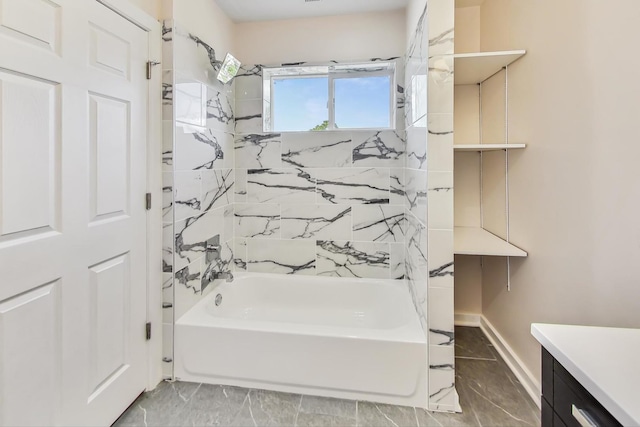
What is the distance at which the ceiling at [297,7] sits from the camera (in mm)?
2439

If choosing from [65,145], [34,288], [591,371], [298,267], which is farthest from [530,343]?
[65,145]

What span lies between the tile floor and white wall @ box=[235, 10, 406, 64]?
95.9 inches

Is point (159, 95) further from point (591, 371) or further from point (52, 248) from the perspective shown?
point (591, 371)

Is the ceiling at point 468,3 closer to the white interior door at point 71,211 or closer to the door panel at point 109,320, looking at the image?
the white interior door at point 71,211

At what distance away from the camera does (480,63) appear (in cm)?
207

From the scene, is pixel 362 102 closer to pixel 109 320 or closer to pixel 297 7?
pixel 297 7

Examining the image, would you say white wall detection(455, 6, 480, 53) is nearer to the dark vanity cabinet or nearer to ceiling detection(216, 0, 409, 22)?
ceiling detection(216, 0, 409, 22)

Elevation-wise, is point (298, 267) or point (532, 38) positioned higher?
point (532, 38)

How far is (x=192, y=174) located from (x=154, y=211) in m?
0.39

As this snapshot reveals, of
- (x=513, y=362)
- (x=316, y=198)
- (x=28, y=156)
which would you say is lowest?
(x=513, y=362)

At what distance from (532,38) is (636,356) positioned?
1726 millimetres

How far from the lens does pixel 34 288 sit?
1.23m

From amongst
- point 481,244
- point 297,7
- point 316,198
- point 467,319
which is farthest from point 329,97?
point 467,319

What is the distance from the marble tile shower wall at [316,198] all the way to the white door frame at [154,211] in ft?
3.10
